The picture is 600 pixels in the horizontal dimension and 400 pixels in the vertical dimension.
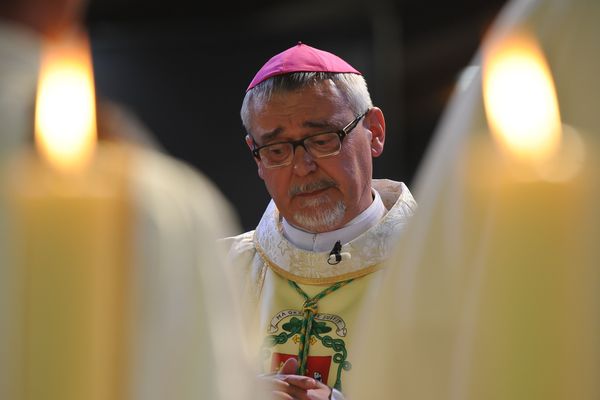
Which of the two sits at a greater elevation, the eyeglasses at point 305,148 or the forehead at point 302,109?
the forehead at point 302,109

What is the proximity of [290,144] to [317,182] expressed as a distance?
0.13 m

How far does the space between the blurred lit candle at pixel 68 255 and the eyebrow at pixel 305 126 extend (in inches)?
63.0

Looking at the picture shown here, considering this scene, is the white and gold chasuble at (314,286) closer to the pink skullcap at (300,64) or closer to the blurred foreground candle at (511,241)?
the pink skullcap at (300,64)

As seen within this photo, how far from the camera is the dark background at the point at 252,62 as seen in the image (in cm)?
464

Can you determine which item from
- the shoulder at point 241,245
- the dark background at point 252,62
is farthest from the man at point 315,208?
the dark background at point 252,62

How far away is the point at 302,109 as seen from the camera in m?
2.27

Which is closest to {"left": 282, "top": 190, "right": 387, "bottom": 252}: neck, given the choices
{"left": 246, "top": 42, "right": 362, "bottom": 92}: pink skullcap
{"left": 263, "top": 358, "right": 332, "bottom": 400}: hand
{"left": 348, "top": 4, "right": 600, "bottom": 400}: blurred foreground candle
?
{"left": 246, "top": 42, "right": 362, "bottom": 92}: pink skullcap

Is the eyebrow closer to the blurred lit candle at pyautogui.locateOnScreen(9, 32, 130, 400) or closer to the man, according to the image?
the man

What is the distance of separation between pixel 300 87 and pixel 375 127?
284 millimetres

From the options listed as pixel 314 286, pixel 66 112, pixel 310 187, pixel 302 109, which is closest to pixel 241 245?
pixel 314 286

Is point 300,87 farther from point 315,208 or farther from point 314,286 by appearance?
point 314,286

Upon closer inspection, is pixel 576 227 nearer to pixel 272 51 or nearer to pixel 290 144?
pixel 290 144

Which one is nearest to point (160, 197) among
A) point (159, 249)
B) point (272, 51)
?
point (159, 249)

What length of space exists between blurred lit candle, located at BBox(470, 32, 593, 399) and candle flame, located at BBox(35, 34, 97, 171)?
12.8 inches
